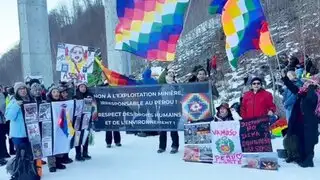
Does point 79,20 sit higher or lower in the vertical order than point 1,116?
higher

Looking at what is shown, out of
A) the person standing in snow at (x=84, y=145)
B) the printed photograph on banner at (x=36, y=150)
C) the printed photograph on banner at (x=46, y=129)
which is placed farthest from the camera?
the person standing in snow at (x=84, y=145)

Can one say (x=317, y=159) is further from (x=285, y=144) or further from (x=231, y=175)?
(x=231, y=175)

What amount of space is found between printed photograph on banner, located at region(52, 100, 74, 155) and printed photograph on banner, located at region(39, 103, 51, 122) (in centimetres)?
12

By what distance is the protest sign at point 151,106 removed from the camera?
9141mm

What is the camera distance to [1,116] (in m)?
10.3

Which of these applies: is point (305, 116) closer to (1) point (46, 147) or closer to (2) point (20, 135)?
(1) point (46, 147)

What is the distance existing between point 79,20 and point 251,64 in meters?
44.3

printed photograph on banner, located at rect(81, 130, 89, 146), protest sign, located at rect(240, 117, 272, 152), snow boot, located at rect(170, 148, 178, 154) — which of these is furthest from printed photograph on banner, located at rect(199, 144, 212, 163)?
printed photograph on banner, located at rect(81, 130, 89, 146)

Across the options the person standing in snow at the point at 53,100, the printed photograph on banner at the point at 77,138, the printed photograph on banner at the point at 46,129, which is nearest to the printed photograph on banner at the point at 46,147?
the printed photograph on banner at the point at 46,129

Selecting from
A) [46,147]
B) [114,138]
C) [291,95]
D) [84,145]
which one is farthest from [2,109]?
[291,95]

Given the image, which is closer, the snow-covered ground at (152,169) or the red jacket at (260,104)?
the snow-covered ground at (152,169)

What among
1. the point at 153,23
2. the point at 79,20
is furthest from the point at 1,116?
the point at 79,20

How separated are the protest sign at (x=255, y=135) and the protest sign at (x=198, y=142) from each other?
685 mm

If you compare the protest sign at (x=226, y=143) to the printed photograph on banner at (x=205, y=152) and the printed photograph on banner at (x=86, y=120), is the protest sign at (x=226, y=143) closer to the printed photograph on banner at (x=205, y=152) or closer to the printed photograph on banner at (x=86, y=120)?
the printed photograph on banner at (x=205, y=152)
